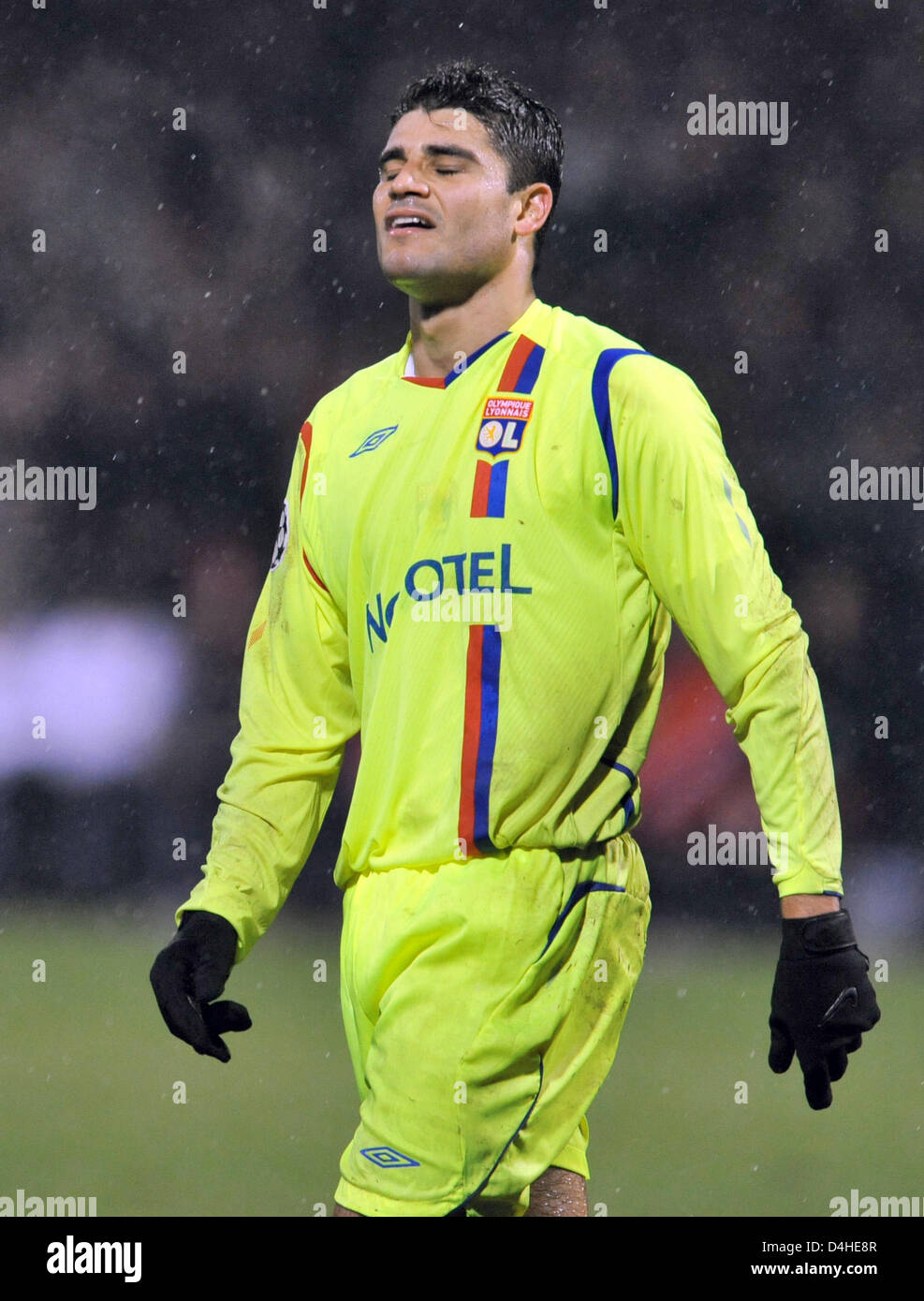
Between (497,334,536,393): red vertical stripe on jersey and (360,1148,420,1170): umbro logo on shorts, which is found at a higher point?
(497,334,536,393): red vertical stripe on jersey

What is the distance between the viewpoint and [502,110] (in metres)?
2.54

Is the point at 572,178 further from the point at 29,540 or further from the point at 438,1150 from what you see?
the point at 438,1150

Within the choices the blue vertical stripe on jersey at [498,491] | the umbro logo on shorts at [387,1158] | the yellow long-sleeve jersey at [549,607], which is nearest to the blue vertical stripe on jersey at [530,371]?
the yellow long-sleeve jersey at [549,607]

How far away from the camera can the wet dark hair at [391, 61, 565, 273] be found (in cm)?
253

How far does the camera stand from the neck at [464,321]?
2.50m

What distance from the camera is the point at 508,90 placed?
2561 millimetres

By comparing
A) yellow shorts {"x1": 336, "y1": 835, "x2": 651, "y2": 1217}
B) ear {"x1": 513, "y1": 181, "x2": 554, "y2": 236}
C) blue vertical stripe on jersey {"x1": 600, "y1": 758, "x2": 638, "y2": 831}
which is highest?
ear {"x1": 513, "y1": 181, "x2": 554, "y2": 236}

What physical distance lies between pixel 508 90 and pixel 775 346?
430 cm

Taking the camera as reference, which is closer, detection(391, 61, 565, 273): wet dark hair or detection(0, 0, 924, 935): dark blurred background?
detection(391, 61, 565, 273): wet dark hair

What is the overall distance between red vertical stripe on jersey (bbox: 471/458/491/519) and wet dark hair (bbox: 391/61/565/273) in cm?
45

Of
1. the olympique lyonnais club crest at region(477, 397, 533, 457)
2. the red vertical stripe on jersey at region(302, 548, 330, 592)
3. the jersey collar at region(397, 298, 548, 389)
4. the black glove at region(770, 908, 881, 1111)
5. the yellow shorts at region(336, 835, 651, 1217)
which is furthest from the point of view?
the red vertical stripe on jersey at region(302, 548, 330, 592)

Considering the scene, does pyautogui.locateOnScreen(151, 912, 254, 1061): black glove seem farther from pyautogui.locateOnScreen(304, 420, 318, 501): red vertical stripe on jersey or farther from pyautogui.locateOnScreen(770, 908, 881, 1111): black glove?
pyautogui.locateOnScreen(770, 908, 881, 1111): black glove

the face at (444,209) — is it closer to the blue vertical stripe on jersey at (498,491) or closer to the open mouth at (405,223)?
the open mouth at (405,223)

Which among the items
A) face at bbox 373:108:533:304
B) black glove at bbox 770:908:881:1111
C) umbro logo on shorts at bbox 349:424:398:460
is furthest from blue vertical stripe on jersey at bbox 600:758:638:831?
face at bbox 373:108:533:304
